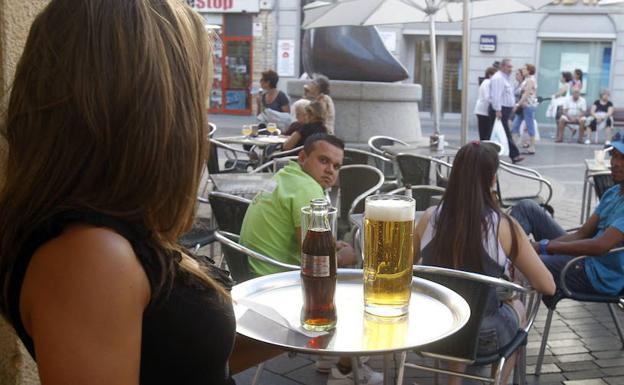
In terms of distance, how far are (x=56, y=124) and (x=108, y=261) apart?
230 mm

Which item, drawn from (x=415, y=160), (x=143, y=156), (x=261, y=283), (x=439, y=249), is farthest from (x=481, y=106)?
(x=143, y=156)

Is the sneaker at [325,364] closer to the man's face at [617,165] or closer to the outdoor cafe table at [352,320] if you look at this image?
the outdoor cafe table at [352,320]

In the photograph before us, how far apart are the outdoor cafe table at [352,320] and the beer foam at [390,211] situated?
10.6 inches

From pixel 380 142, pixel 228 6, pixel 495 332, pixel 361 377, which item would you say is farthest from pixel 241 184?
pixel 228 6

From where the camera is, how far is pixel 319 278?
1.74m

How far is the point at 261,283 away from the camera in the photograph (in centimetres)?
215

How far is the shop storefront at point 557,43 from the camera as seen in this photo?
20.8 m

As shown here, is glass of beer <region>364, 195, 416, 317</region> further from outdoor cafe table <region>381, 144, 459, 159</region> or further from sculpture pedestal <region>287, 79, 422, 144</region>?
sculpture pedestal <region>287, 79, 422, 144</region>

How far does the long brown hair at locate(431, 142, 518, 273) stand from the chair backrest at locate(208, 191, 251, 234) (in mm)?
1277


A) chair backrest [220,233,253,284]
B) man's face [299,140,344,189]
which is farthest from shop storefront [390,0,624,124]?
chair backrest [220,233,253,284]

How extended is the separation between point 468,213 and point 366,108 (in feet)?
23.9

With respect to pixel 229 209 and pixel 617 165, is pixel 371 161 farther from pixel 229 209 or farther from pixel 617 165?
pixel 229 209

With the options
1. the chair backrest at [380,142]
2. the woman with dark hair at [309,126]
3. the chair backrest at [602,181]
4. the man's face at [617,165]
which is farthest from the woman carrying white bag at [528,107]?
the man's face at [617,165]

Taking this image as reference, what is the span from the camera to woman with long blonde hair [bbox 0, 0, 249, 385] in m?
0.96
